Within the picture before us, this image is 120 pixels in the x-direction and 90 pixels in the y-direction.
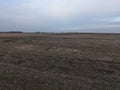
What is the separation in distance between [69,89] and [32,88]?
1531 mm

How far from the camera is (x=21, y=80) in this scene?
36.7 feet

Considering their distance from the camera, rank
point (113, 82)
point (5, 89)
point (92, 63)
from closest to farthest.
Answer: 1. point (5, 89)
2. point (113, 82)
3. point (92, 63)

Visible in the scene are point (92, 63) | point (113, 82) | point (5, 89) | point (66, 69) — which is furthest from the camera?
point (92, 63)

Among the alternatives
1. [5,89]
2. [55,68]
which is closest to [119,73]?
[55,68]

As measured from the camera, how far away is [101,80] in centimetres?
1219

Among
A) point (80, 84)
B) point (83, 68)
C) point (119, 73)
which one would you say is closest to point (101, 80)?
point (80, 84)

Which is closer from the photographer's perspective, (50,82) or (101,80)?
(50,82)

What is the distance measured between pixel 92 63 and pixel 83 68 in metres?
2.01

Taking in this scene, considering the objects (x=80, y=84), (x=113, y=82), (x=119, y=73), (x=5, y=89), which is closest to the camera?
(x=5, y=89)

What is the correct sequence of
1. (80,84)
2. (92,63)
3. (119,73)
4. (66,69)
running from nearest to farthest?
(80,84)
(119,73)
(66,69)
(92,63)

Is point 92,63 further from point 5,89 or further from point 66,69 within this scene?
point 5,89

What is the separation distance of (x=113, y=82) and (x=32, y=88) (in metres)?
4.29

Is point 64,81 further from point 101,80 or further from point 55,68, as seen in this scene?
point 55,68

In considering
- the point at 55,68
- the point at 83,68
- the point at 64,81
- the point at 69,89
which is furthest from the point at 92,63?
the point at 69,89
